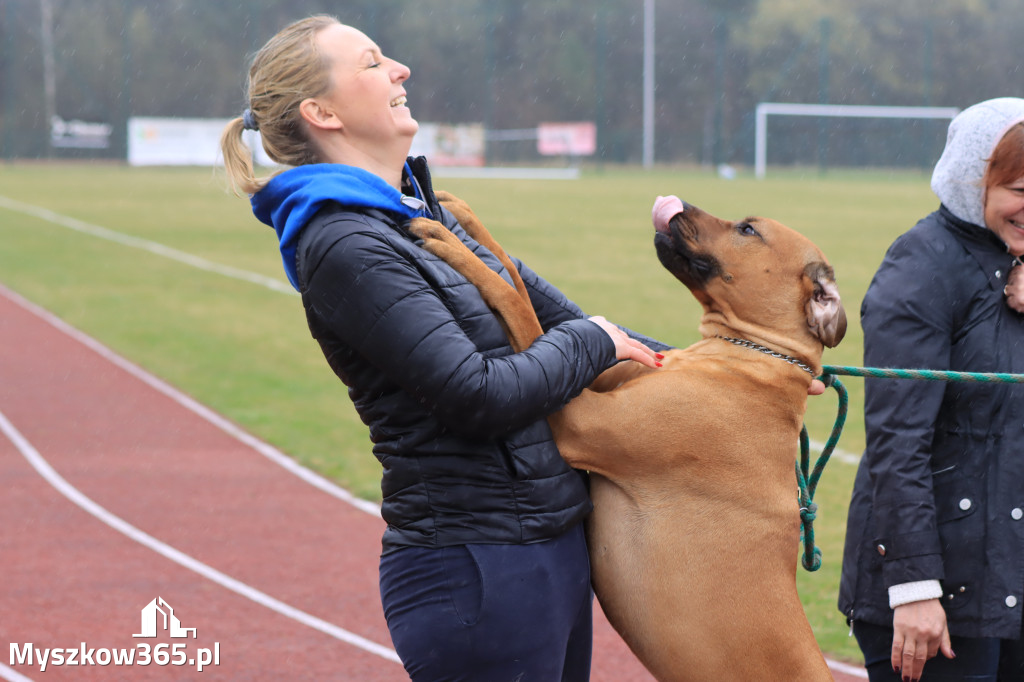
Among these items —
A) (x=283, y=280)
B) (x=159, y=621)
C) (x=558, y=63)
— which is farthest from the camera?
(x=558, y=63)

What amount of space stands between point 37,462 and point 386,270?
6.82 metres

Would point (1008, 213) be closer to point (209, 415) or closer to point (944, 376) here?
point (944, 376)

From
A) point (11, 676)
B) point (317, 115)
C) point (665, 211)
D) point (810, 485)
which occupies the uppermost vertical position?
point (317, 115)

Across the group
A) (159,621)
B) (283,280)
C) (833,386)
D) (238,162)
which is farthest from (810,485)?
(283,280)

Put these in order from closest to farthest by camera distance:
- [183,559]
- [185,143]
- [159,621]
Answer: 1. [159,621]
2. [183,559]
3. [185,143]

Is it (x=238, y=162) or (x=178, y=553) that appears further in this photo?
(x=178, y=553)

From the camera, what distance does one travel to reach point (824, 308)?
288 centimetres

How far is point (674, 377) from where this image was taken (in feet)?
8.39

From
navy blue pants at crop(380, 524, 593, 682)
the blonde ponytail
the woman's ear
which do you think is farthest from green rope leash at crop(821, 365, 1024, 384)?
the blonde ponytail

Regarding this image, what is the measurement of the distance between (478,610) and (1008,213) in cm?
156

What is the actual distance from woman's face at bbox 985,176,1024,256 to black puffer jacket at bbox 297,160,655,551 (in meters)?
1.08

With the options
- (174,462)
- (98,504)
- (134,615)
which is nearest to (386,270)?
(134,615)

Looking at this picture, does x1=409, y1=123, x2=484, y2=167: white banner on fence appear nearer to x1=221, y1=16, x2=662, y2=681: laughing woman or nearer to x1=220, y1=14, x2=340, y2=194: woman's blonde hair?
x1=220, y1=14, x2=340, y2=194: woman's blonde hair

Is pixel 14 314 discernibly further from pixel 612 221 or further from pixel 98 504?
pixel 612 221
